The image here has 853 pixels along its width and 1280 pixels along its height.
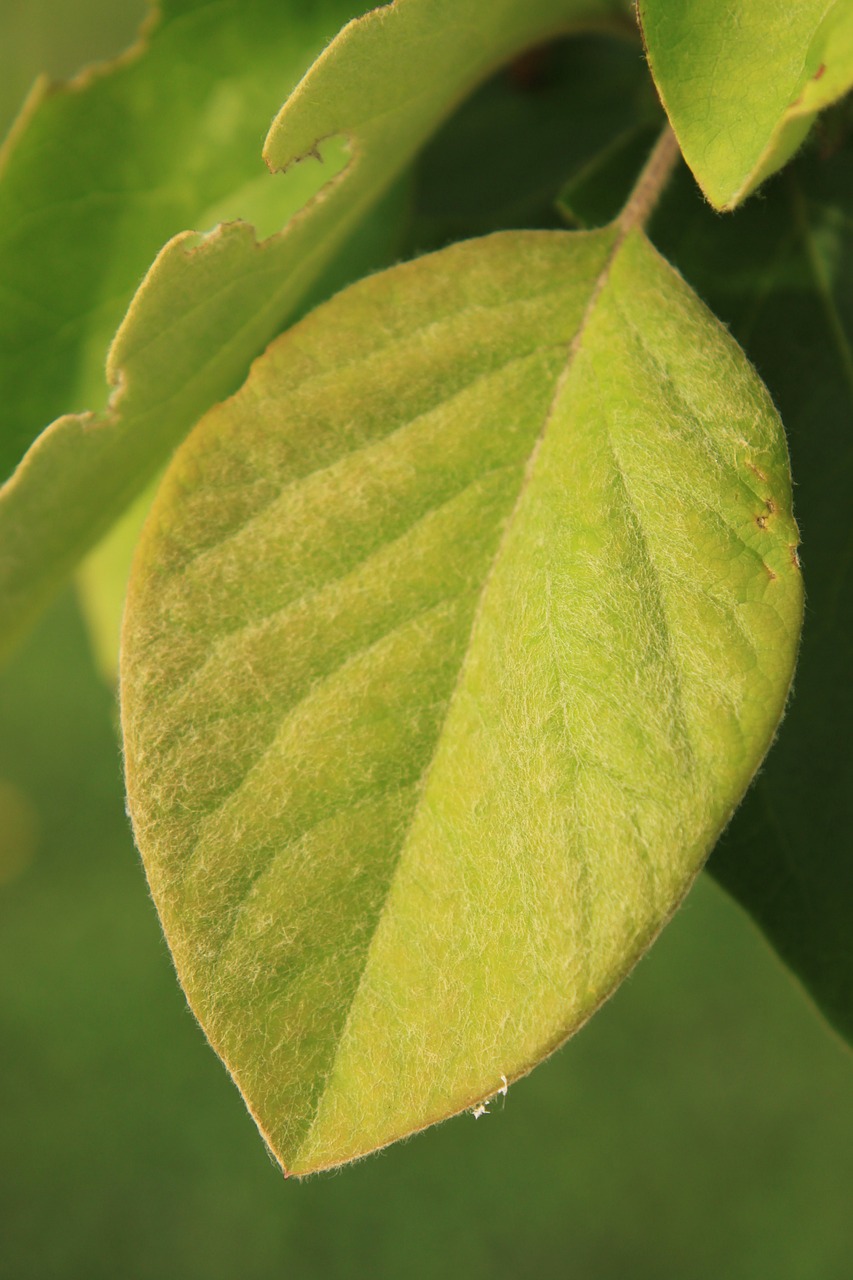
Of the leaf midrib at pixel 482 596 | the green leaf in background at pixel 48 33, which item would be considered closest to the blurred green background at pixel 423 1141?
the green leaf in background at pixel 48 33

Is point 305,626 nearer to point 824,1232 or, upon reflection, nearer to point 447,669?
point 447,669

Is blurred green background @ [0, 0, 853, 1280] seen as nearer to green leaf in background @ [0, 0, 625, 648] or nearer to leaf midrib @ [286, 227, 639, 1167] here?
green leaf in background @ [0, 0, 625, 648]

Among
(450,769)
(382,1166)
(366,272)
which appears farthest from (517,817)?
(382,1166)

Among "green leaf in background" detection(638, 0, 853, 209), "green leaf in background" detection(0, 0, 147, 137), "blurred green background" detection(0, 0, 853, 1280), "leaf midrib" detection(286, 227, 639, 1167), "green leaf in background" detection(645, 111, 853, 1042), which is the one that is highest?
"green leaf in background" detection(0, 0, 147, 137)

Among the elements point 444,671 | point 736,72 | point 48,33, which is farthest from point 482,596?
point 48,33

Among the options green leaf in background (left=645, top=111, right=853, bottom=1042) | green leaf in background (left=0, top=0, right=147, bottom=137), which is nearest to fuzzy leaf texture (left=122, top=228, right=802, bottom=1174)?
green leaf in background (left=645, top=111, right=853, bottom=1042)

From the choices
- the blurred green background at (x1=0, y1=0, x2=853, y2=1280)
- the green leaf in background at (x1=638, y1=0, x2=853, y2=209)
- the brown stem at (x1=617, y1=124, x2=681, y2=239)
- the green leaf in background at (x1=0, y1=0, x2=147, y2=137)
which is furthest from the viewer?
the blurred green background at (x1=0, y1=0, x2=853, y2=1280)
